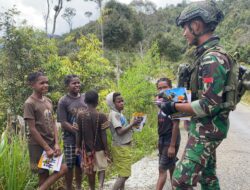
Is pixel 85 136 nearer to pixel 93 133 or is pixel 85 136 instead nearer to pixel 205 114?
pixel 93 133

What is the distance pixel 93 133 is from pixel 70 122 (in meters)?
0.58

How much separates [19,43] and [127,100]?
9.74 feet

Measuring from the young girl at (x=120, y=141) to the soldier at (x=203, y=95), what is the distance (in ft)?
5.01

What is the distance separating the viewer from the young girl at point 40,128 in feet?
13.4

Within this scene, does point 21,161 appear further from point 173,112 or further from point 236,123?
point 236,123

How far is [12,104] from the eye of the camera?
8555 mm

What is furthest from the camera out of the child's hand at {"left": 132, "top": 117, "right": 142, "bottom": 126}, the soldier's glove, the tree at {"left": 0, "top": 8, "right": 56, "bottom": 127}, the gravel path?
the tree at {"left": 0, "top": 8, "right": 56, "bottom": 127}

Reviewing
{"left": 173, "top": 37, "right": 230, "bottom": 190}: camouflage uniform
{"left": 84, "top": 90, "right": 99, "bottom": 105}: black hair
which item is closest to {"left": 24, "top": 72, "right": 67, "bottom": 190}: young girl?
{"left": 84, "top": 90, "right": 99, "bottom": 105}: black hair

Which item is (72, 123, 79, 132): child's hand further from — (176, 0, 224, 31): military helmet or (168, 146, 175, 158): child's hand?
(176, 0, 224, 31): military helmet

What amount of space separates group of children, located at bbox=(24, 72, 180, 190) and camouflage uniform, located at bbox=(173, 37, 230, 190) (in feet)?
3.84

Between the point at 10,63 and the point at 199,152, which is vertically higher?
the point at 10,63

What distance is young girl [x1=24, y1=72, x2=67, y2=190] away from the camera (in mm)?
4074

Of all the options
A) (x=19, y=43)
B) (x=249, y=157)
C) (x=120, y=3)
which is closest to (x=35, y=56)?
(x=19, y=43)

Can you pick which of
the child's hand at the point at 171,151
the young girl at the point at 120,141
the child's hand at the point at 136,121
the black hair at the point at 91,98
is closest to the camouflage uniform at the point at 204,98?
the child's hand at the point at 171,151
